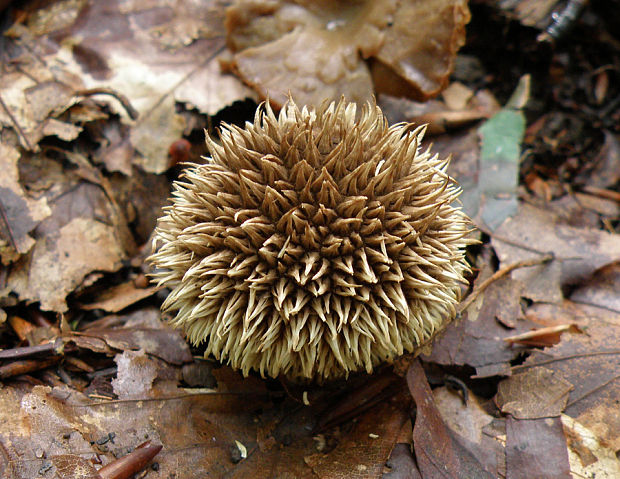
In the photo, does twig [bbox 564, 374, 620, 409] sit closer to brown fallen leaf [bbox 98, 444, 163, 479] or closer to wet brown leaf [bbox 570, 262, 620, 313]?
wet brown leaf [bbox 570, 262, 620, 313]

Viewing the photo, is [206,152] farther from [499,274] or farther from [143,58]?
[499,274]

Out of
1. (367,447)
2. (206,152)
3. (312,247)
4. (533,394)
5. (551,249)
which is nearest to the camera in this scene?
(312,247)

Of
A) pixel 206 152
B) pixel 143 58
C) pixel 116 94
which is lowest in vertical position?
pixel 206 152

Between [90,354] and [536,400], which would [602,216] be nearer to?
[536,400]

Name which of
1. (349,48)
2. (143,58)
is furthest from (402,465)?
(143,58)

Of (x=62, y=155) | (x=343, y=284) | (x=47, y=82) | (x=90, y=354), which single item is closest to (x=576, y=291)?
(x=343, y=284)

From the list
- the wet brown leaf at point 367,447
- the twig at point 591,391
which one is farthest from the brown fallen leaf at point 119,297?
the twig at point 591,391
